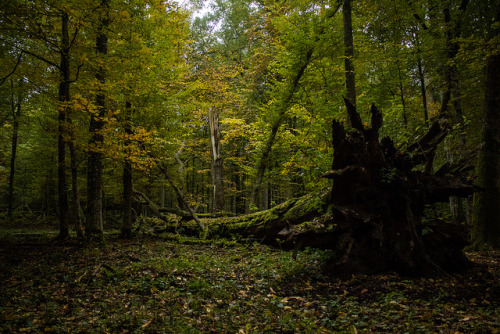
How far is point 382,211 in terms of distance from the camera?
581 cm

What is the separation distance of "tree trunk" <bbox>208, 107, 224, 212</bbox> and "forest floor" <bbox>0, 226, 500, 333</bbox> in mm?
7722

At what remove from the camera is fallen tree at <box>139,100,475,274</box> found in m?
5.54

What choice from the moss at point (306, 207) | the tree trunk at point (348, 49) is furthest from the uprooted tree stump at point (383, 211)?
the tree trunk at point (348, 49)

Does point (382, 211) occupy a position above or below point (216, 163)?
below

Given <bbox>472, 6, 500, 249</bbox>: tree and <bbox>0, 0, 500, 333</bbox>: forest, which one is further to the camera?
<bbox>472, 6, 500, 249</bbox>: tree

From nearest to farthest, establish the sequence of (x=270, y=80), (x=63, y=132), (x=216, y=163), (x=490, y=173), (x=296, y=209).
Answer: (x=490, y=173)
(x=63, y=132)
(x=296, y=209)
(x=270, y=80)
(x=216, y=163)

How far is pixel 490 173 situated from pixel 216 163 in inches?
470

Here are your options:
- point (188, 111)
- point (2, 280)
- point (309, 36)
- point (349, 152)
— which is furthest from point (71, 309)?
point (309, 36)

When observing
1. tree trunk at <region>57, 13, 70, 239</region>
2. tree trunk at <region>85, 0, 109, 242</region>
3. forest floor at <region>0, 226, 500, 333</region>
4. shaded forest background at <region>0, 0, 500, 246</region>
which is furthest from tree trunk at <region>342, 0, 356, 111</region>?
tree trunk at <region>57, 13, 70, 239</region>

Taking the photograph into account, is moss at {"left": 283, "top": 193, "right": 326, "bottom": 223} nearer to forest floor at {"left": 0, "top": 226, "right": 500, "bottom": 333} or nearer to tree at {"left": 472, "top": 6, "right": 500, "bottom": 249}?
forest floor at {"left": 0, "top": 226, "right": 500, "bottom": 333}

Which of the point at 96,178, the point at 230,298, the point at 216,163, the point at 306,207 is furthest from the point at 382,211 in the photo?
the point at 216,163

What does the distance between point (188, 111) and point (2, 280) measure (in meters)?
8.39

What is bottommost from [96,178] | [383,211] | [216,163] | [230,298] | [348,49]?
[230,298]

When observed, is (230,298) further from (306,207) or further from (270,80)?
(270,80)
